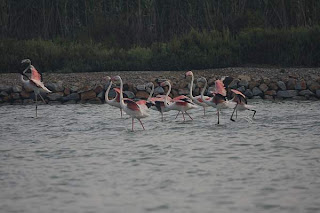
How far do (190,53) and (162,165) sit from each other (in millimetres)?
14237

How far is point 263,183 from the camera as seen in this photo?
7766mm

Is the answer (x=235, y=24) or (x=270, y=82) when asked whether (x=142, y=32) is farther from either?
(x=270, y=82)

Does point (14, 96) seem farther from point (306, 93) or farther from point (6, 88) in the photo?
point (306, 93)

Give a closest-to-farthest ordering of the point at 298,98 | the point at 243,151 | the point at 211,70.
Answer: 1. the point at 243,151
2. the point at 298,98
3. the point at 211,70

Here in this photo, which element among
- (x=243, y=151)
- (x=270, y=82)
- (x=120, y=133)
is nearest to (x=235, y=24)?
(x=270, y=82)

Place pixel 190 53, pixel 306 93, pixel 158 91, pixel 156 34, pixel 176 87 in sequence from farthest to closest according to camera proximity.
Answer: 1. pixel 156 34
2. pixel 190 53
3. pixel 176 87
4. pixel 158 91
5. pixel 306 93

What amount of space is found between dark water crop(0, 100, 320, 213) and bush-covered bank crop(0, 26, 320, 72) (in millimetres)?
7945

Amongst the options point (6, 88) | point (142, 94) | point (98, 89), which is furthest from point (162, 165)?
point (6, 88)

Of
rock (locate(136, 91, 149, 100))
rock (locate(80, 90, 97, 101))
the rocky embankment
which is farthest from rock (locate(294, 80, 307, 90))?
rock (locate(80, 90, 97, 101))

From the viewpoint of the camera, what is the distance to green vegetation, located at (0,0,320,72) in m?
22.9

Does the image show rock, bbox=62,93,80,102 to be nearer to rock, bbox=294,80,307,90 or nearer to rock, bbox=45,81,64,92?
rock, bbox=45,81,64,92

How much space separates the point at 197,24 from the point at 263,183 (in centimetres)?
1953

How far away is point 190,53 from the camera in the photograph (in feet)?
75.6

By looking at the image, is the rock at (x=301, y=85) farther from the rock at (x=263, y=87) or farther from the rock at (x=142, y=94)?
the rock at (x=142, y=94)
